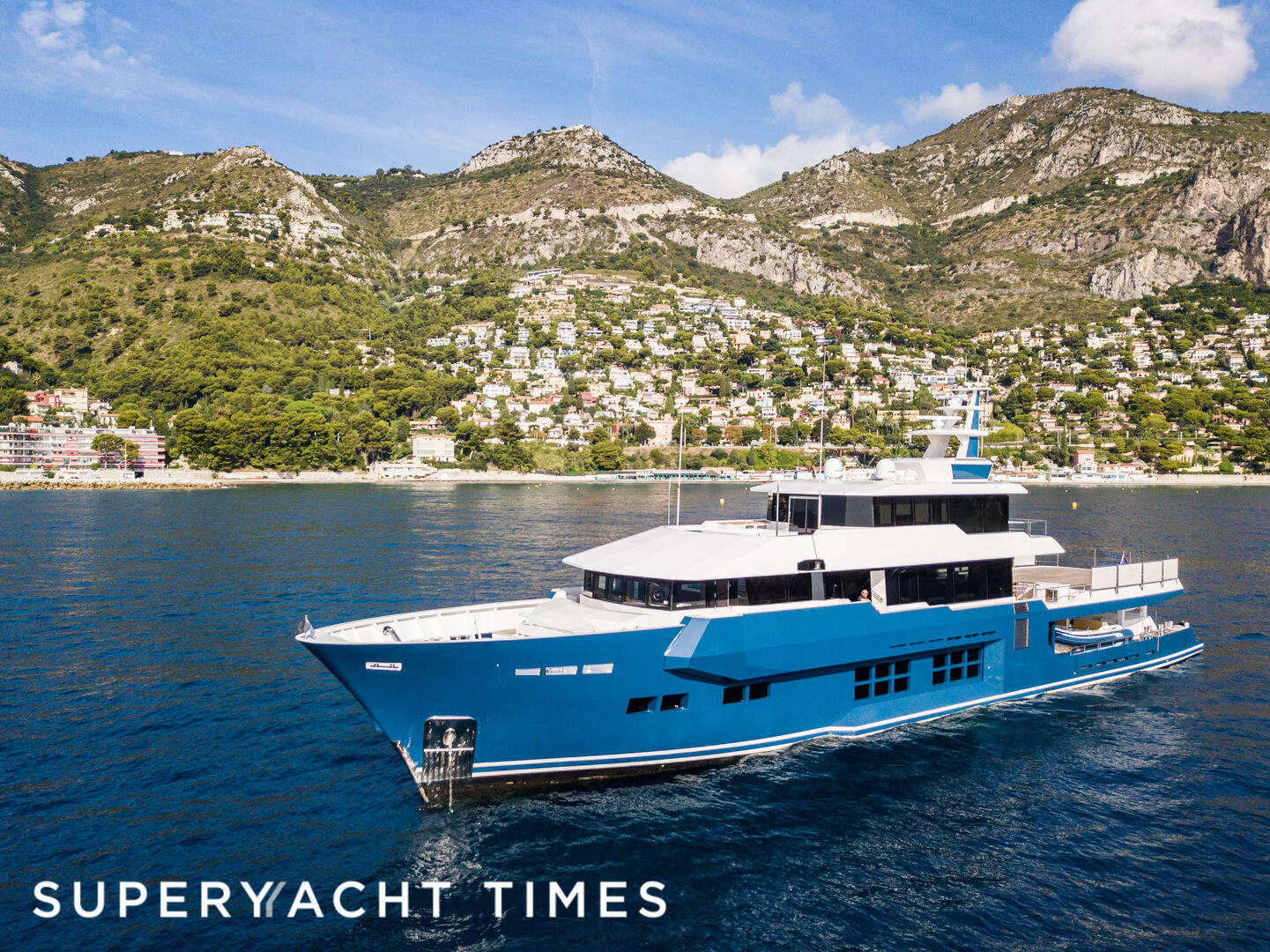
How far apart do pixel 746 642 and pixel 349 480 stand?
109m

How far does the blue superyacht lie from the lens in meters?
13.6

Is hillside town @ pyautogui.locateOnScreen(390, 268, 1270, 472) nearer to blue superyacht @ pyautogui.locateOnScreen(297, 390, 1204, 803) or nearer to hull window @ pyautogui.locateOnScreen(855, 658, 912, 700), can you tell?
blue superyacht @ pyautogui.locateOnScreen(297, 390, 1204, 803)

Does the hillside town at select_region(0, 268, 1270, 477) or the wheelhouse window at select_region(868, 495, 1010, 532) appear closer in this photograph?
the wheelhouse window at select_region(868, 495, 1010, 532)

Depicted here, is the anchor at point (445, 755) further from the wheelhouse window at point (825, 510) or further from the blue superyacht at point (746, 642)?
the wheelhouse window at point (825, 510)

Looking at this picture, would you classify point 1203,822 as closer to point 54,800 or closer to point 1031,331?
point 54,800

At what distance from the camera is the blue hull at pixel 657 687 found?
44.2ft

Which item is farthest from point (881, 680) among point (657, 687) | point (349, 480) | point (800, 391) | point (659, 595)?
point (800, 391)

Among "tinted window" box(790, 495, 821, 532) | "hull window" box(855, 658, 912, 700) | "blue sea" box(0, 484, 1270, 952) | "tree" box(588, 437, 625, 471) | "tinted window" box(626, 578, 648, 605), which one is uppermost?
"tree" box(588, 437, 625, 471)

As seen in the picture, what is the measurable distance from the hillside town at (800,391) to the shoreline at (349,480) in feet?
13.2

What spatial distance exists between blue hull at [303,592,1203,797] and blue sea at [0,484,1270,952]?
622 millimetres

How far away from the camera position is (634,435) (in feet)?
478

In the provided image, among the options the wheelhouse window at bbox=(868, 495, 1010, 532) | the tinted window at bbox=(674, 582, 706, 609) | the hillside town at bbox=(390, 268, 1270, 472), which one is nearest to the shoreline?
the hillside town at bbox=(390, 268, 1270, 472)

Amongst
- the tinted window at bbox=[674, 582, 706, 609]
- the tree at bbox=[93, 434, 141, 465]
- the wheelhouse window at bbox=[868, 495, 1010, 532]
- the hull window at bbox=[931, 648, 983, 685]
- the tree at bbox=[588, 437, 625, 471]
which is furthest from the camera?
the tree at bbox=[588, 437, 625, 471]

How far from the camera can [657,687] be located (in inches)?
561
